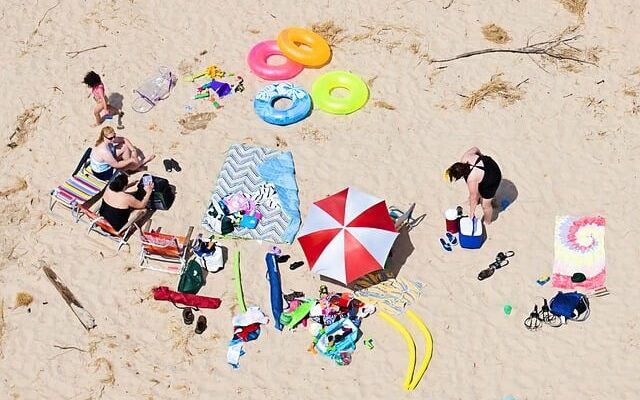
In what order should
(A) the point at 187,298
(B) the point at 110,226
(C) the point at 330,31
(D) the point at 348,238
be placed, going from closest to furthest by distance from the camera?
(D) the point at 348,238
(A) the point at 187,298
(B) the point at 110,226
(C) the point at 330,31

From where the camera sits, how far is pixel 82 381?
880 centimetres

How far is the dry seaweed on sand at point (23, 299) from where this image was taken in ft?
30.8

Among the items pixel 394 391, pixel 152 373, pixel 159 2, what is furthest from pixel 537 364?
pixel 159 2

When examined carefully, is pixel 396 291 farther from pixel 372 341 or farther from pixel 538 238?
pixel 538 238

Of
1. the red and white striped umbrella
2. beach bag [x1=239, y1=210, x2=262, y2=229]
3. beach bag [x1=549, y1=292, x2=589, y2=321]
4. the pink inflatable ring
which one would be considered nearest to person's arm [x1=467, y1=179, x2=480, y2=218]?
the red and white striped umbrella

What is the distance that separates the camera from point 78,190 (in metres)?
10.2

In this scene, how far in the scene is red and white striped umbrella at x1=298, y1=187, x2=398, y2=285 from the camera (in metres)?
8.69

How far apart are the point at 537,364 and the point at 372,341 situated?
2.00 meters

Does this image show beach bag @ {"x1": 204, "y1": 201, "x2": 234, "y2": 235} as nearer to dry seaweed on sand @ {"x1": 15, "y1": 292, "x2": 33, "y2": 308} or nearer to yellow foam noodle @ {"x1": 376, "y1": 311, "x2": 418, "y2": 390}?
yellow foam noodle @ {"x1": 376, "y1": 311, "x2": 418, "y2": 390}

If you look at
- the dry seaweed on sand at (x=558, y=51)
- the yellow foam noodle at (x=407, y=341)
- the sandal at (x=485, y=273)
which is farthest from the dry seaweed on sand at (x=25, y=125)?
the sandal at (x=485, y=273)

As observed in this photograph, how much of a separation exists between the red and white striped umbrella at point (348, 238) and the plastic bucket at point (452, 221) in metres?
0.99

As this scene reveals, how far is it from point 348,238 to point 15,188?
5.20 m

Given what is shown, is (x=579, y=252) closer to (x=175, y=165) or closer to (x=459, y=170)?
(x=459, y=170)

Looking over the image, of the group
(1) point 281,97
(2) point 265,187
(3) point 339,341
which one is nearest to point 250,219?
(2) point 265,187
